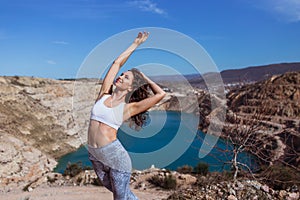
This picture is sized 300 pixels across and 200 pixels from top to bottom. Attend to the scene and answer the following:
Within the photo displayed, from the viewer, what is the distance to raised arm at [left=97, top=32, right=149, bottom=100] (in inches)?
91.9

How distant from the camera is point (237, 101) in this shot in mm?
5488

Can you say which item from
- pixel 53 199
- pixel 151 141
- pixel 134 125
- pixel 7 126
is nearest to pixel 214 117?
pixel 151 141

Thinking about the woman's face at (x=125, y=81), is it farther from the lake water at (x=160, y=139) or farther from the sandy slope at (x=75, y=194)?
the sandy slope at (x=75, y=194)

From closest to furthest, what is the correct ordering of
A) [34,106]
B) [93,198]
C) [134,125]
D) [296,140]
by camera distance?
[134,125] → [93,198] → [296,140] → [34,106]

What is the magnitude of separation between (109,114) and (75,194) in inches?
350

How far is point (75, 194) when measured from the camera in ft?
33.7

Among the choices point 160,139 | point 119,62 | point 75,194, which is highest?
point 119,62

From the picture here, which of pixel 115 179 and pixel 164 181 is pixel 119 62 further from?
pixel 164 181

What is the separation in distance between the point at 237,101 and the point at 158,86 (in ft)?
11.7

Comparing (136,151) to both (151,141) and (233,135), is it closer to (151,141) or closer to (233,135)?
(151,141)

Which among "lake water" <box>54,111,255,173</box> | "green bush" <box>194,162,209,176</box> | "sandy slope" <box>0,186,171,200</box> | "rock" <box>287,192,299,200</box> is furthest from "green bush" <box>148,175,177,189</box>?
"lake water" <box>54,111,255,173</box>

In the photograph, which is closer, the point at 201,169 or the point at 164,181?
the point at 164,181

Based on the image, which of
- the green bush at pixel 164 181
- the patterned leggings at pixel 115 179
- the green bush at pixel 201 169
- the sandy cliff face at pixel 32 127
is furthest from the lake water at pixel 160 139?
the sandy cliff face at pixel 32 127

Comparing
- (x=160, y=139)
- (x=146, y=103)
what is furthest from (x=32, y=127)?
(x=146, y=103)
